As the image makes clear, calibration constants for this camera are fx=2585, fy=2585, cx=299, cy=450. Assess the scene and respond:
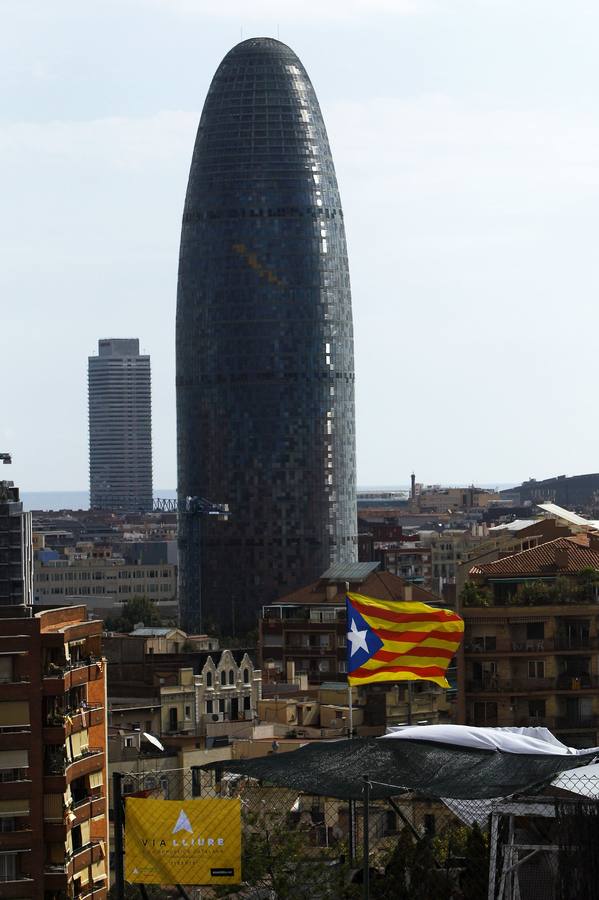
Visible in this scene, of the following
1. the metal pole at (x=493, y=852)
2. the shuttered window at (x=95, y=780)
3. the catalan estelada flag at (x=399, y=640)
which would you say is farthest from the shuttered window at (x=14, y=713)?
the metal pole at (x=493, y=852)

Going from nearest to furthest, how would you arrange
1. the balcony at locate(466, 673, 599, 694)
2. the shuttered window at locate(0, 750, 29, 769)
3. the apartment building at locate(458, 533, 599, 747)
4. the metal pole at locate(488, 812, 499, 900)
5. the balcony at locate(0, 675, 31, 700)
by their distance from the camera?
1. the metal pole at locate(488, 812, 499, 900)
2. the shuttered window at locate(0, 750, 29, 769)
3. the balcony at locate(0, 675, 31, 700)
4. the apartment building at locate(458, 533, 599, 747)
5. the balcony at locate(466, 673, 599, 694)

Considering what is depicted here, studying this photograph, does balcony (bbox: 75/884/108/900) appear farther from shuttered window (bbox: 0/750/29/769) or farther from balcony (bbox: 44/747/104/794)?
shuttered window (bbox: 0/750/29/769)

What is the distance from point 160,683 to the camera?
113 metres

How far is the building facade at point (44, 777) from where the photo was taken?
2186 inches

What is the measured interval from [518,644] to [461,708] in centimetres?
315

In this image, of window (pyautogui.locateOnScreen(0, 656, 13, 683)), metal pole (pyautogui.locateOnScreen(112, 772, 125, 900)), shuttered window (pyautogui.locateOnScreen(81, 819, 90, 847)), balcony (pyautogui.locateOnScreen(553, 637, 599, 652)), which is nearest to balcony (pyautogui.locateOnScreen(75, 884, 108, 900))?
shuttered window (pyautogui.locateOnScreen(81, 819, 90, 847))

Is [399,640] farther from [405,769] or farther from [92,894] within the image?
[405,769]

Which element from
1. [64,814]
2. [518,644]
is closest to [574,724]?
[518,644]

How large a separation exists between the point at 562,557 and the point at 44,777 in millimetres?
47956

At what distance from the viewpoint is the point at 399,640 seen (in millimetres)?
54281

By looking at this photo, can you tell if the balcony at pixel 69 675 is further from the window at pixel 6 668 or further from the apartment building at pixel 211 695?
the apartment building at pixel 211 695

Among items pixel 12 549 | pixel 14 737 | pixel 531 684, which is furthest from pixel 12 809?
pixel 531 684

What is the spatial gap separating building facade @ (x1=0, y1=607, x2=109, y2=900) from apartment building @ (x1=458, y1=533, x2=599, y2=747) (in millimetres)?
37304

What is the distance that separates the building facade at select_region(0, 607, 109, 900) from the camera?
182 feet
